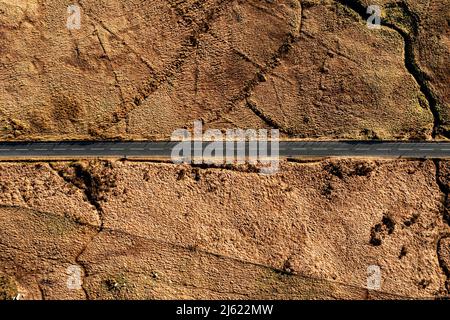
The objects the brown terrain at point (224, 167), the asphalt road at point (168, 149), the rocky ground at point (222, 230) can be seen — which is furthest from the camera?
the asphalt road at point (168, 149)

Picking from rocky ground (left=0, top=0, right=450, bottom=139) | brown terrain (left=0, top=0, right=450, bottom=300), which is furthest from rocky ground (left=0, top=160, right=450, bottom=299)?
rocky ground (left=0, top=0, right=450, bottom=139)

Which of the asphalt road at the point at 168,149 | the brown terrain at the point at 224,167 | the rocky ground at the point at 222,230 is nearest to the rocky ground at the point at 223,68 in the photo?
the brown terrain at the point at 224,167

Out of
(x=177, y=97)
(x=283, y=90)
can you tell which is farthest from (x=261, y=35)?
(x=177, y=97)

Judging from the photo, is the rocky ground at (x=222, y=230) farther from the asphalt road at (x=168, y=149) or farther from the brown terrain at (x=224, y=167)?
the asphalt road at (x=168, y=149)

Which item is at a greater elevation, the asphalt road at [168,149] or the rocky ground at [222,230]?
the asphalt road at [168,149]

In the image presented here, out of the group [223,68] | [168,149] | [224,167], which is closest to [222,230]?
[224,167]

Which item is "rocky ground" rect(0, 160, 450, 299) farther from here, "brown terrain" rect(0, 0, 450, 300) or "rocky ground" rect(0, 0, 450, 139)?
"rocky ground" rect(0, 0, 450, 139)

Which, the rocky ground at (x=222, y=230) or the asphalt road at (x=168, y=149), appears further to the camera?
the asphalt road at (x=168, y=149)
